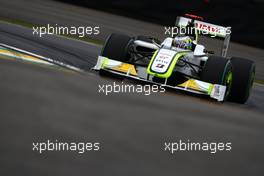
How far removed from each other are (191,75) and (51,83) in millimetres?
4509

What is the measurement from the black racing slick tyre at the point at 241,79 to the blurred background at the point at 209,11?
632cm

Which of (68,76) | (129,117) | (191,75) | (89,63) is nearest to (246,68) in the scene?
(191,75)

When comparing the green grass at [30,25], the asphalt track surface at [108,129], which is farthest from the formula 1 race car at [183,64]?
the green grass at [30,25]

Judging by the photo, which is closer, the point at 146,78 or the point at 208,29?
the point at 146,78

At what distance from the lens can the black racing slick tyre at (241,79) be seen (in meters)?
9.13

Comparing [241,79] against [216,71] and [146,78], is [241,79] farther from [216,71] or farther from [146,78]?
[146,78]

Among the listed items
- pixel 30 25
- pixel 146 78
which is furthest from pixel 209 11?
pixel 146 78

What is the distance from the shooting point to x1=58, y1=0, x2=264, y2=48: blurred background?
15297 mm

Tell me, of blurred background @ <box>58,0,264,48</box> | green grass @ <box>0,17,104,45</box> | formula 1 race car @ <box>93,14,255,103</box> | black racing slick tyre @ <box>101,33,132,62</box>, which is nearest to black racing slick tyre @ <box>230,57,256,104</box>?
formula 1 race car @ <box>93,14,255,103</box>

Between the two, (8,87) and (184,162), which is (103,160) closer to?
(184,162)

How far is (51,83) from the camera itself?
5.11m

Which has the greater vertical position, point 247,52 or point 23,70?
point 23,70

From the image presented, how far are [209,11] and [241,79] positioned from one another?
22.7 ft

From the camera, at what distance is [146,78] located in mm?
8742
